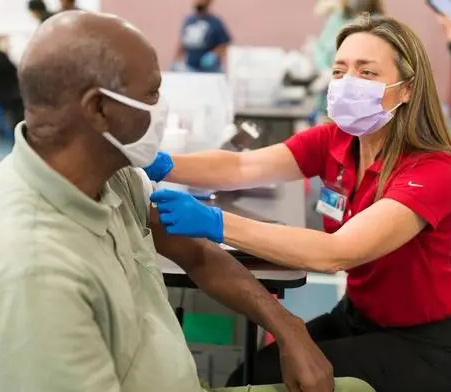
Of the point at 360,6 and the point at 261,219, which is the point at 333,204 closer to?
the point at 261,219

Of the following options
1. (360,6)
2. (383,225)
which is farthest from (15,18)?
(383,225)

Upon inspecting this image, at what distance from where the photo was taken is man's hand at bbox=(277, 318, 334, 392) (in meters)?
1.27

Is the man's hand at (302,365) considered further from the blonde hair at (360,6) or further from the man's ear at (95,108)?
the blonde hair at (360,6)

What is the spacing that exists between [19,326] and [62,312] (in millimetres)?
57

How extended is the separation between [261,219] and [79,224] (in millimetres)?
916

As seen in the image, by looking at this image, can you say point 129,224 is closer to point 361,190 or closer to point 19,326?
point 19,326

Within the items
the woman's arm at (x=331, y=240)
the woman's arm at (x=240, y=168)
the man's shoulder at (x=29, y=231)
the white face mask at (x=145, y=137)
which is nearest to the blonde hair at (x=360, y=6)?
the woman's arm at (x=240, y=168)

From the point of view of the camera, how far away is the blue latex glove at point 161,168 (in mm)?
1635

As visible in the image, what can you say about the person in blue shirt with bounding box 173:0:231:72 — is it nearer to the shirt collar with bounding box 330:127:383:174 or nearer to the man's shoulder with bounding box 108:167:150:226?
the shirt collar with bounding box 330:127:383:174

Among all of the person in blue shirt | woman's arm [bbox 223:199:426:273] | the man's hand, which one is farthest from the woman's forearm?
the person in blue shirt

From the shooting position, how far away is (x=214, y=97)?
2438mm

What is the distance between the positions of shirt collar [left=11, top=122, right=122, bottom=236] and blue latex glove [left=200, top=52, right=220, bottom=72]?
4867 millimetres

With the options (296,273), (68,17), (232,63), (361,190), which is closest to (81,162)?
(68,17)

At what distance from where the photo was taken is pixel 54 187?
3.05 feet
